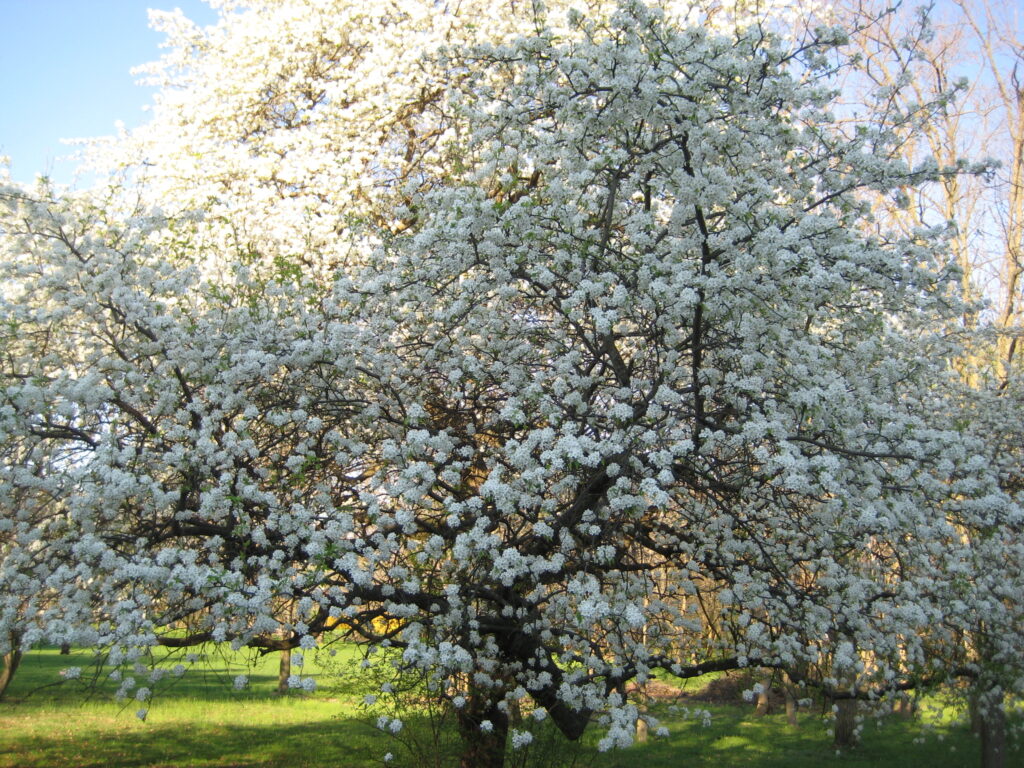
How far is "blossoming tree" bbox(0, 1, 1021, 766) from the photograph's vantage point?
5969 millimetres

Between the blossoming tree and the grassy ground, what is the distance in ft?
11.7

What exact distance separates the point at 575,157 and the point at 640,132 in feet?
2.06

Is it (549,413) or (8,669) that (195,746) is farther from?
(549,413)

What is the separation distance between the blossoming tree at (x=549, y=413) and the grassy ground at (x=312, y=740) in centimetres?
356

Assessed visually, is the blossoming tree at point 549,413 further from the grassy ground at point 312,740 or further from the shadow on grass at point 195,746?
the shadow on grass at point 195,746

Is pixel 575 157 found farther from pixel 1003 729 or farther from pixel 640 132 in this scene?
pixel 1003 729

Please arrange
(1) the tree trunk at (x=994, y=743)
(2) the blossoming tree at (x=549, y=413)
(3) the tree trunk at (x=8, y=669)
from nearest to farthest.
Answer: (2) the blossoming tree at (x=549, y=413), (1) the tree trunk at (x=994, y=743), (3) the tree trunk at (x=8, y=669)

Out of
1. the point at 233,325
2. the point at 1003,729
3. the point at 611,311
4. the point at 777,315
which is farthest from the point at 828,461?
the point at 1003,729

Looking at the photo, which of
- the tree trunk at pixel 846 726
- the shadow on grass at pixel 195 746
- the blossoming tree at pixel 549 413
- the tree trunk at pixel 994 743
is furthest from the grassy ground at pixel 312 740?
the blossoming tree at pixel 549 413

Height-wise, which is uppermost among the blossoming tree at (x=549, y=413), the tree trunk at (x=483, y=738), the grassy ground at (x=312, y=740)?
the blossoming tree at (x=549, y=413)

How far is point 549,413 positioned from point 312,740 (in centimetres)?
1293

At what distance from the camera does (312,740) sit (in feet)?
53.7

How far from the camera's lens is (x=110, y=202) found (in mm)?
8266

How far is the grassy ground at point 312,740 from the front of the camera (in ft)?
42.1
